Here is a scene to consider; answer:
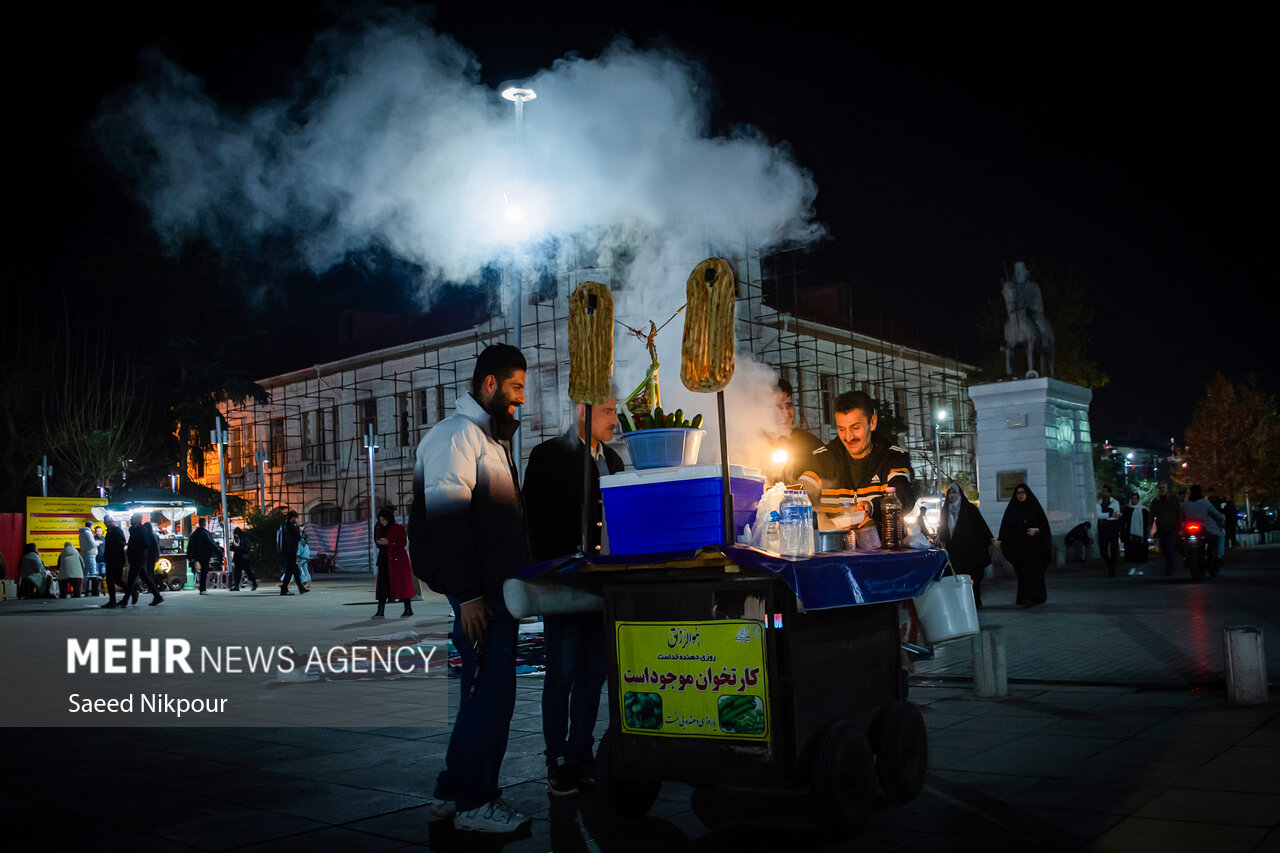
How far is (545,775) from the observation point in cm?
544

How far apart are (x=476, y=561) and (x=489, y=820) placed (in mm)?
1039

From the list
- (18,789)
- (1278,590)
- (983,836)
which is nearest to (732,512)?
(983,836)

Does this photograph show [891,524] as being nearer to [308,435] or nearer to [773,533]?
[773,533]

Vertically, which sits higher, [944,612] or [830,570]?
[830,570]

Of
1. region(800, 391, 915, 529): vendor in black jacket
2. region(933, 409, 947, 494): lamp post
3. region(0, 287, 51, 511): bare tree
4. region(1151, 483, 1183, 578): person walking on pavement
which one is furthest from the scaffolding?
region(800, 391, 915, 529): vendor in black jacket

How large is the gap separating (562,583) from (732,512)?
814mm

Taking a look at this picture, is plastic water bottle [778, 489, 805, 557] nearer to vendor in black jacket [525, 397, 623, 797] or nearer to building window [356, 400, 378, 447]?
vendor in black jacket [525, 397, 623, 797]

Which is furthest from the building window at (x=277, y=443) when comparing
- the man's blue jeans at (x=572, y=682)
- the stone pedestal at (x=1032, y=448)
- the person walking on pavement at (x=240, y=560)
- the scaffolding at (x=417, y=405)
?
the man's blue jeans at (x=572, y=682)

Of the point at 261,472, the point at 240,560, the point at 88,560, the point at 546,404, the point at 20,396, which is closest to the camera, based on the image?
the point at 88,560

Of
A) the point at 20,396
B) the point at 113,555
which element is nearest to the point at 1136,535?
the point at 113,555

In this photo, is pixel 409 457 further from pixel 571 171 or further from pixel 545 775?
pixel 545 775

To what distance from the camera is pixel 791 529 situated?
4.25 m

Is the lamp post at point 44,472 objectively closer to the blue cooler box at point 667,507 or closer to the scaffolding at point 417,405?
the scaffolding at point 417,405

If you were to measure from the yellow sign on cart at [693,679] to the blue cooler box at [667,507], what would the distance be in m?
0.32
